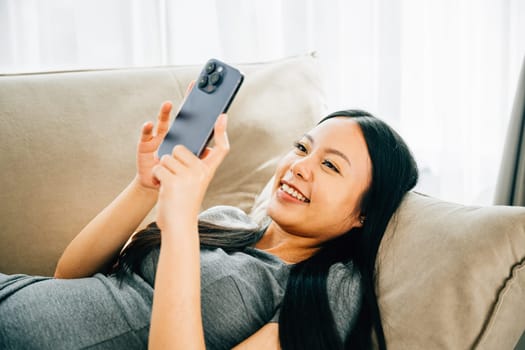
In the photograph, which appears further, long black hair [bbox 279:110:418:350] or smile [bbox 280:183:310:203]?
smile [bbox 280:183:310:203]

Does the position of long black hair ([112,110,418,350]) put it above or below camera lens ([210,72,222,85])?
below

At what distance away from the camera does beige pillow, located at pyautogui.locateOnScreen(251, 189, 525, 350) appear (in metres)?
0.78

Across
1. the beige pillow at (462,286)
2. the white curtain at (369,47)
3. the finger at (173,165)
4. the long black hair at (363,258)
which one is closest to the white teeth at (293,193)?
the long black hair at (363,258)

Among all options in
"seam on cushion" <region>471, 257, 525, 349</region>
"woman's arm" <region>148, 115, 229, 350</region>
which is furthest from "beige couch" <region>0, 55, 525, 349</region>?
"woman's arm" <region>148, 115, 229, 350</region>

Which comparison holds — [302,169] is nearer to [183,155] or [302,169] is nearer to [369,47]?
[183,155]

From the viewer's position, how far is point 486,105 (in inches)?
71.2

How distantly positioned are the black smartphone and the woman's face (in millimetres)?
310

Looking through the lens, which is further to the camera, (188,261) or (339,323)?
(339,323)

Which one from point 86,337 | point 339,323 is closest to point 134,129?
point 86,337

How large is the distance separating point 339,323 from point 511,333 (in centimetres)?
27

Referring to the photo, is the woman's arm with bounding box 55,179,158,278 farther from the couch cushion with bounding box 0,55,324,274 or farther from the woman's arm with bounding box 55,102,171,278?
the couch cushion with bounding box 0,55,324,274

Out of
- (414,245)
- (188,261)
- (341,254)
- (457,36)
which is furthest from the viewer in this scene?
(457,36)

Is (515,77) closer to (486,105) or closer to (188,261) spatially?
(486,105)

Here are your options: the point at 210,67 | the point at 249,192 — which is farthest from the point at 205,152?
the point at 249,192
